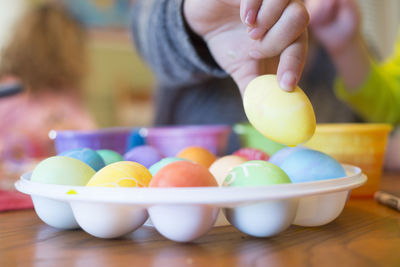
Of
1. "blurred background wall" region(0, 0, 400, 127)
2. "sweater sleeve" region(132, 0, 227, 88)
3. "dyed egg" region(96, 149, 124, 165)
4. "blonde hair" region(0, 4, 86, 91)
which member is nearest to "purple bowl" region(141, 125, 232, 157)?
"sweater sleeve" region(132, 0, 227, 88)

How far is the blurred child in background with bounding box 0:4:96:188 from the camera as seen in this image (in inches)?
51.3

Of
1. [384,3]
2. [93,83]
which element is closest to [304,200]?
[93,83]

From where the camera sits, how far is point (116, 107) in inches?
115

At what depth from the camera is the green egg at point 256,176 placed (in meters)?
0.36

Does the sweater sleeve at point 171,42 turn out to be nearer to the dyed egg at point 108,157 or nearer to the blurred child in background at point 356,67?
the dyed egg at point 108,157

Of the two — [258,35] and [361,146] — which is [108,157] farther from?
[361,146]

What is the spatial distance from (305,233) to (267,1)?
0.25 meters

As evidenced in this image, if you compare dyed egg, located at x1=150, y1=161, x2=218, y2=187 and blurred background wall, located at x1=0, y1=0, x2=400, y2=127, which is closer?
dyed egg, located at x1=150, y1=161, x2=218, y2=187

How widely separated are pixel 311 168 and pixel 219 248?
0.48 ft

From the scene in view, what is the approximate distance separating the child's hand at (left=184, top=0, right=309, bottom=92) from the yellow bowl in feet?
0.61

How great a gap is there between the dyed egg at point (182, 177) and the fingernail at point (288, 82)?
0.12 meters

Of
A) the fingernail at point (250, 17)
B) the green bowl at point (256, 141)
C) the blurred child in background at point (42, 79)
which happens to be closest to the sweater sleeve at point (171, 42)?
the green bowl at point (256, 141)

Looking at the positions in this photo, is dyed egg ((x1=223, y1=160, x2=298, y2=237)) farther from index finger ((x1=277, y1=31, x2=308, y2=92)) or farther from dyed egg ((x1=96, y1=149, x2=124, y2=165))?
dyed egg ((x1=96, y1=149, x2=124, y2=165))

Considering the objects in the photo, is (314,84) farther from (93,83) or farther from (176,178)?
(93,83)
